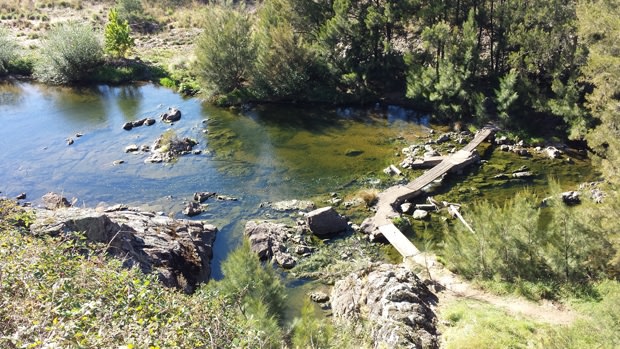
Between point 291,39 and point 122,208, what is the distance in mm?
20361

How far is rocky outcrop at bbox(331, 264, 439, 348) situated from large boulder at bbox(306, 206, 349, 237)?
4115 mm

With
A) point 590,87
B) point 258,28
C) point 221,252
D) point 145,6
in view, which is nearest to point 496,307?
point 221,252

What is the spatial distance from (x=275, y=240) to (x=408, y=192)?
8165mm

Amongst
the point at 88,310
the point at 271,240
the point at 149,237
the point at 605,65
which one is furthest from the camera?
the point at 605,65

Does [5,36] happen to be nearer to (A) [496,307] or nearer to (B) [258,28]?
(B) [258,28]

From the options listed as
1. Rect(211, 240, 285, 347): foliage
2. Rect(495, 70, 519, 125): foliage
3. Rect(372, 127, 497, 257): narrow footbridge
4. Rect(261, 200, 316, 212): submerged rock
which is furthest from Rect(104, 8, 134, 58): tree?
Rect(211, 240, 285, 347): foliage

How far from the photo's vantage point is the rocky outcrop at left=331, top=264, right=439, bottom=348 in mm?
14227

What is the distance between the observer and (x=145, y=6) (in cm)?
6359

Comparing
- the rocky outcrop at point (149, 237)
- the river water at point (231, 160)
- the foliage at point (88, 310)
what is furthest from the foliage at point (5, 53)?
the foliage at point (88, 310)

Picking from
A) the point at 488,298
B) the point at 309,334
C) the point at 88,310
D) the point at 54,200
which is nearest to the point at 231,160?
the point at 54,200

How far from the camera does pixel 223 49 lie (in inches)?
1515

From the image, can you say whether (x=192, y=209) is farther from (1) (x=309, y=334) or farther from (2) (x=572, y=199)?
(2) (x=572, y=199)

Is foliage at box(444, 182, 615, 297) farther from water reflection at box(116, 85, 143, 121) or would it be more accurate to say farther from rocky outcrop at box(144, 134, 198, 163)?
water reflection at box(116, 85, 143, 121)

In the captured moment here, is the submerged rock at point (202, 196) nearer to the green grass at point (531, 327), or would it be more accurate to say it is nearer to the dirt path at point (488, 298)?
the dirt path at point (488, 298)
